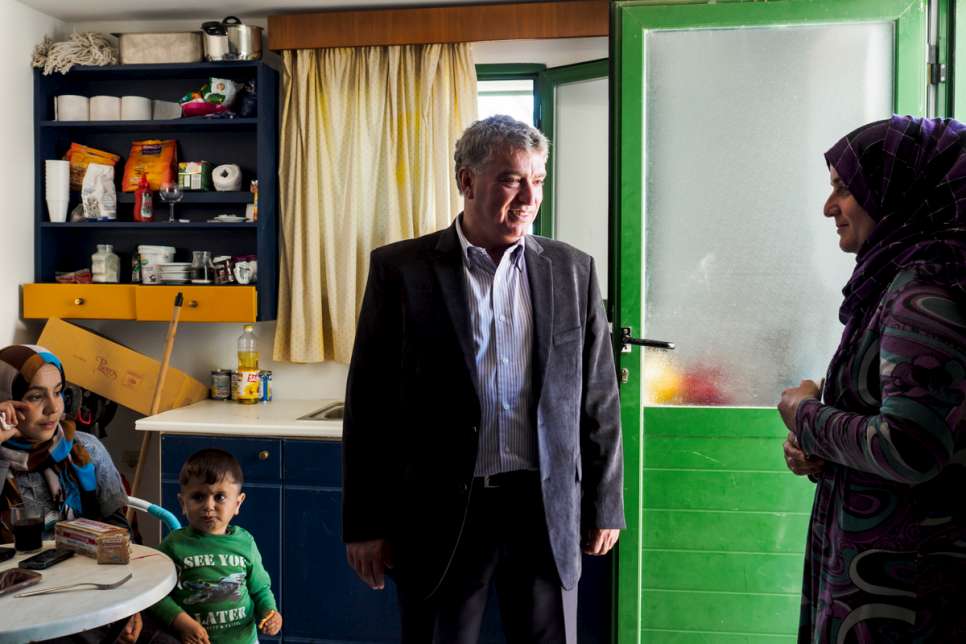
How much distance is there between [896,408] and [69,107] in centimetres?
352

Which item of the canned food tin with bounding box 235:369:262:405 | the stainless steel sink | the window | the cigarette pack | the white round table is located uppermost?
the window

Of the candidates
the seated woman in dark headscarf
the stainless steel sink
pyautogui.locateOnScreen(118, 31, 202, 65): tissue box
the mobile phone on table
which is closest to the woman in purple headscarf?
the mobile phone on table

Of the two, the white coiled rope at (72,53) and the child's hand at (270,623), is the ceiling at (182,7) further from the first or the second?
the child's hand at (270,623)

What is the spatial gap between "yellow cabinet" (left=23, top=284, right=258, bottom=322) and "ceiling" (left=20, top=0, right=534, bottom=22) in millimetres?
1166

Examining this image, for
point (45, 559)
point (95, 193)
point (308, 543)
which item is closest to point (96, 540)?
point (45, 559)

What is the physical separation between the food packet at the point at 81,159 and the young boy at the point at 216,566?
6.54ft

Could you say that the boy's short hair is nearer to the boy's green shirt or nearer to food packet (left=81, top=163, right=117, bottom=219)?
the boy's green shirt

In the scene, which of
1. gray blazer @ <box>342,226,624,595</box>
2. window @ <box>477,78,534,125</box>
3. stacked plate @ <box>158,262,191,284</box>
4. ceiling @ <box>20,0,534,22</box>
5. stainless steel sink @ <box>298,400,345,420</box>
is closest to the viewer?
gray blazer @ <box>342,226,624,595</box>

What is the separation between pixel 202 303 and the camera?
135 inches

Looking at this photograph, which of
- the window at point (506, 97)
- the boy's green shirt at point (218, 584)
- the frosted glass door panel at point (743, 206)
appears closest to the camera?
the boy's green shirt at point (218, 584)

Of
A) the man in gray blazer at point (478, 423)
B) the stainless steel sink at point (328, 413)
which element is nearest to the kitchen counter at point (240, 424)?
the stainless steel sink at point (328, 413)

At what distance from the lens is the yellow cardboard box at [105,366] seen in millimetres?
3342

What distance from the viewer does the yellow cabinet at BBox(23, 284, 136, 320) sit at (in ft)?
11.5

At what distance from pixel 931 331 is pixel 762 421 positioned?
1.54 meters
